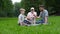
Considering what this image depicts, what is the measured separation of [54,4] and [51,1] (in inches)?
93.4

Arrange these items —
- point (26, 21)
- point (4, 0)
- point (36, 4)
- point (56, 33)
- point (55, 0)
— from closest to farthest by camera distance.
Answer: point (56, 33) → point (26, 21) → point (4, 0) → point (36, 4) → point (55, 0)

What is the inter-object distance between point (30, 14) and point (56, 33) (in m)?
5.21

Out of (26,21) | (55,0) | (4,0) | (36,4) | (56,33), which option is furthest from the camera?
(55,0)

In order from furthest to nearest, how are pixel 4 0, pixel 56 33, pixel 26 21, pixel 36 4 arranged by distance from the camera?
pixel 36 4
pixel 4 0
pixel 26 21
pixel 56 33

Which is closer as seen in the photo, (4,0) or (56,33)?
(56,33)

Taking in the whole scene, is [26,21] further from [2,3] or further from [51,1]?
[51,1]

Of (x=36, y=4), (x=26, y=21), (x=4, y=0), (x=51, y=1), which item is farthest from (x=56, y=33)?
(x=51, y=1)

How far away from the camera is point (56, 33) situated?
274 inches

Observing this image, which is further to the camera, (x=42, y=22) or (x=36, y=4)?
(x=36, y=4)

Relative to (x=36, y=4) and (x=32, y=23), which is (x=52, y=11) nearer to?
(x=36, y=4)

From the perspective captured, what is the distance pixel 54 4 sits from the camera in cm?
4872

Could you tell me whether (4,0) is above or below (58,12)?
above

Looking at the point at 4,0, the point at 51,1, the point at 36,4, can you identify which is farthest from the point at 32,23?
the point at 51,1

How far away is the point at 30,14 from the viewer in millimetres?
12094
